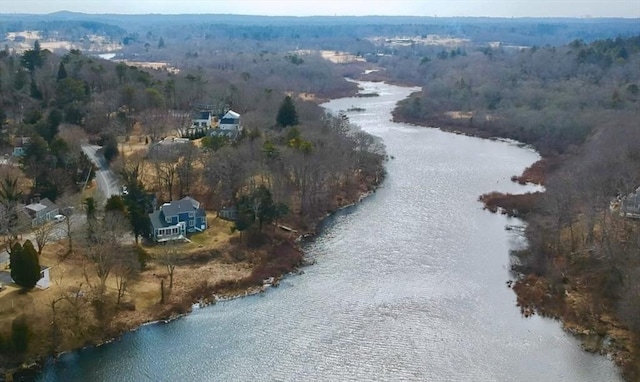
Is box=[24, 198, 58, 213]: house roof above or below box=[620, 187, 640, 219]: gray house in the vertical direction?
below

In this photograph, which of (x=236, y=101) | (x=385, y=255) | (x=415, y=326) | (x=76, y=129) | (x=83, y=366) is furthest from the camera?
(x=236, y=101)

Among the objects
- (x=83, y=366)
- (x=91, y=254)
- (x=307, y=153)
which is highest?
(x=307, y=153)

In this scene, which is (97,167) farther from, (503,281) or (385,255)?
(503,281)

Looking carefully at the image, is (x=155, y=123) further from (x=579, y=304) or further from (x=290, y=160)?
(x=579, y=304)

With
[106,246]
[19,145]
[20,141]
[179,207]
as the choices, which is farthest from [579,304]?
[20,141]

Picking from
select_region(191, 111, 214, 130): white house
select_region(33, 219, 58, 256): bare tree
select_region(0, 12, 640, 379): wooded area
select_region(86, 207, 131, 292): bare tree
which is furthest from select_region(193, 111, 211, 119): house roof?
select_region(86, 207, 131, 292): bare tree

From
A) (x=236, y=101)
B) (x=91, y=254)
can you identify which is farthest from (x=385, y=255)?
(x=236, y=101)

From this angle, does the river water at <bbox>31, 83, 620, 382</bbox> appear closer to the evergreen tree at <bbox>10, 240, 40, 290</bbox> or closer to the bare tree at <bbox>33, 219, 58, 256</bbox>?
the evergreen tree at <bbox>10, 240, 40, 290</bbox>
